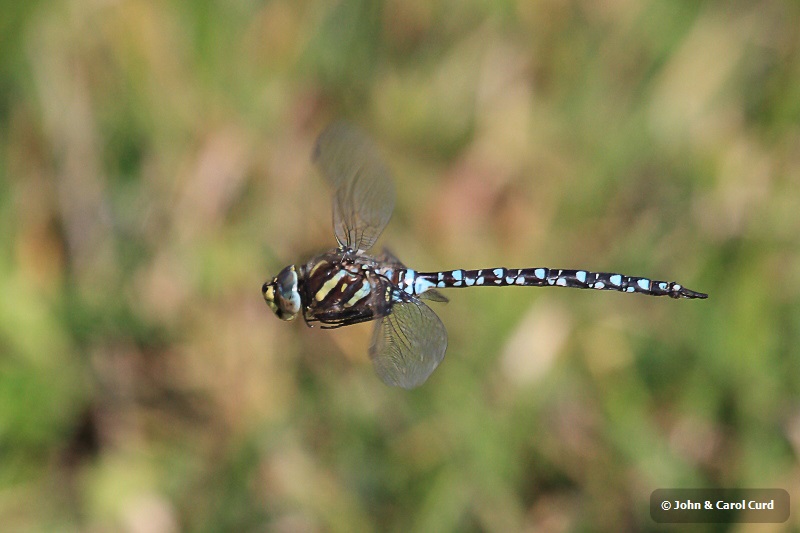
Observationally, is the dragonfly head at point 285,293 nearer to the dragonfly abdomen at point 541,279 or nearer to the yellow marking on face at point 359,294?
the yellow marking on face at point 359,294

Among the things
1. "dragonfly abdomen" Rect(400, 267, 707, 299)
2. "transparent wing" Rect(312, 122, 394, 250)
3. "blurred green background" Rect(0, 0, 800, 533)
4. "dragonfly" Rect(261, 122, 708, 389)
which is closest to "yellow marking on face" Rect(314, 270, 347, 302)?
"dragonfly" Rect(261, 122, 708, 389)

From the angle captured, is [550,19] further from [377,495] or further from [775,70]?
[377,495]

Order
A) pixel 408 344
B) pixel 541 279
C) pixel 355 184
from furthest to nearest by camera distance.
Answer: pixel 541 279
pixel 355 184
pixel 408 344

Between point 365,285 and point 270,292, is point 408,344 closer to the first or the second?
point 365,285

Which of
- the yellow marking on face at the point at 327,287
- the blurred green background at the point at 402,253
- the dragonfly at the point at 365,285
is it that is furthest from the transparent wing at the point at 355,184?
the blurred green background at the point at 402,253

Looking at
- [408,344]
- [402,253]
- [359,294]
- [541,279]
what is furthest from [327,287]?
[402,253]

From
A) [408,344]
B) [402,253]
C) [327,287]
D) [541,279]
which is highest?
[402,253]

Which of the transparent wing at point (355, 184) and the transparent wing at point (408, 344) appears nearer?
the transparent wing at point (408, 344)

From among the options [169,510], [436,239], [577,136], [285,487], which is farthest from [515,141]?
[169,510]
